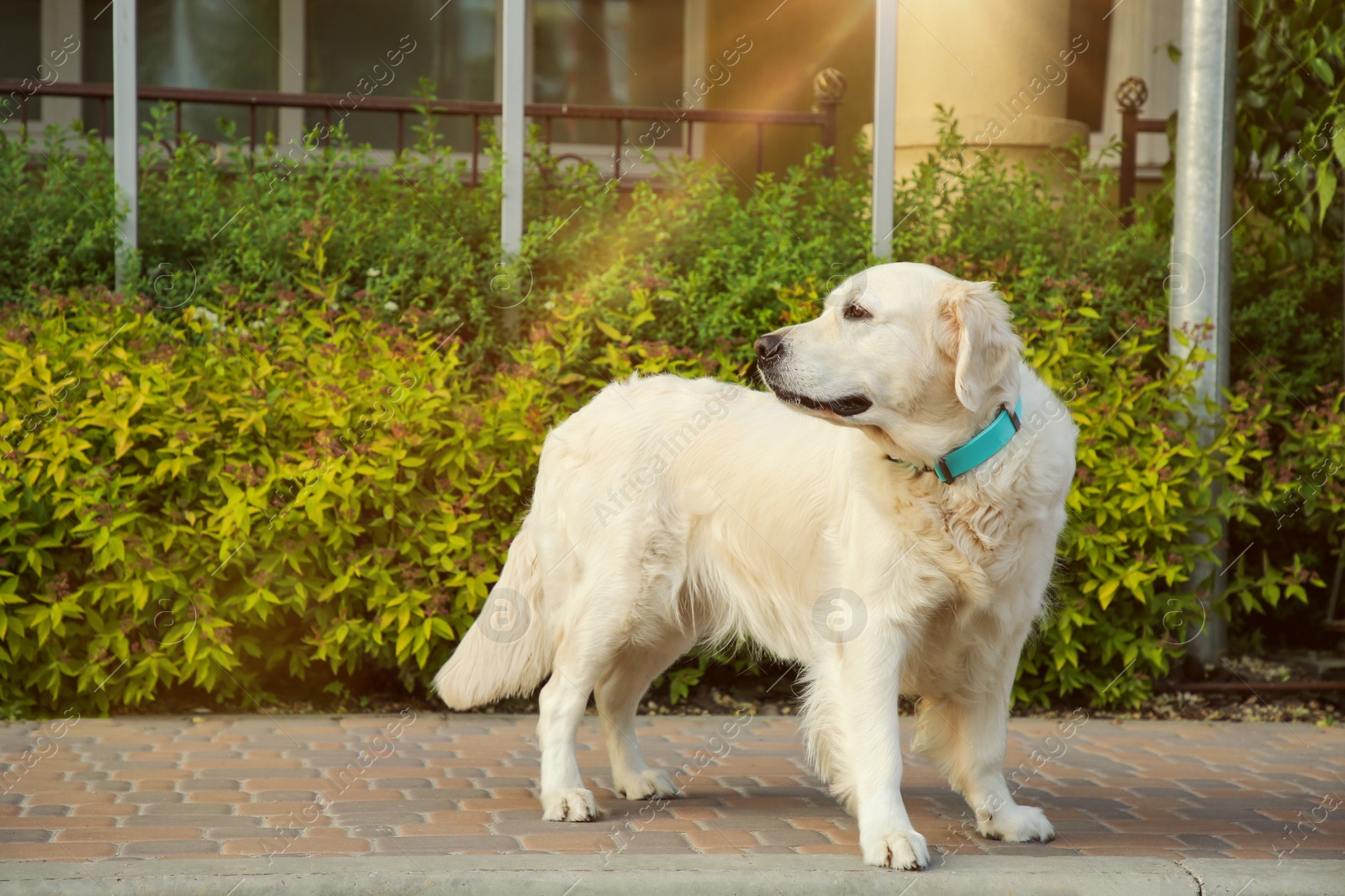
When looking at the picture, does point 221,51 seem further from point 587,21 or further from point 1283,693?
point 1283,693

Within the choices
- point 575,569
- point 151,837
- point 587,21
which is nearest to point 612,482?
point 575,569

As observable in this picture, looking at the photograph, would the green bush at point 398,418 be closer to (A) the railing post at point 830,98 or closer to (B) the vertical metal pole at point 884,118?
(B) the vertical metal pole at point 884,118

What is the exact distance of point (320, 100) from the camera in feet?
26.3

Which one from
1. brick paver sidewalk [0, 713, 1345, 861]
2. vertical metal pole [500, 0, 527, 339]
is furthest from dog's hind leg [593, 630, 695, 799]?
vertical metal pole [500, 0, 527, 339]

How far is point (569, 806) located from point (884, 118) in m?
4.87

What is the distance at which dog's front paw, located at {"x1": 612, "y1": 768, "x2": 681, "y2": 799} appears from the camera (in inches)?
164

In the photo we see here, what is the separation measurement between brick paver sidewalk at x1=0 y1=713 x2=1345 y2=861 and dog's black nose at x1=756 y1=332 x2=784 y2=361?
1.37 metres

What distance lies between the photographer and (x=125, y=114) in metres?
6.99

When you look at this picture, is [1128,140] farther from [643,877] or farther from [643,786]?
[643,877]

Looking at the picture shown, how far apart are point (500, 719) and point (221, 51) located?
23.6 feet

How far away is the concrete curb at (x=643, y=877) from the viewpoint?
3098mm

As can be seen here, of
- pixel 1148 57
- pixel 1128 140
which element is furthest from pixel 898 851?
pixel 1148 57

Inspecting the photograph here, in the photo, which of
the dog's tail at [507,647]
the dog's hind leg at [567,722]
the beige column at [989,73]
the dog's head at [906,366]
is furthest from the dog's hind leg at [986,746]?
the beige column at [989,73]

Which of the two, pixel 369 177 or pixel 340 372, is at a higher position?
pixel 369 177
